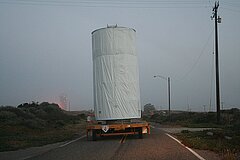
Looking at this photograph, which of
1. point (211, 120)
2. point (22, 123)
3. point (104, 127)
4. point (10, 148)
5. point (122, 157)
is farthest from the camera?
point (211, 120)

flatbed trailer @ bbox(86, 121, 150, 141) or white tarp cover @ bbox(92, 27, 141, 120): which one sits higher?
white tarp cover @ bbox(92, 27, 141, 120)

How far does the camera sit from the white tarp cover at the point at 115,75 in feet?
63.4

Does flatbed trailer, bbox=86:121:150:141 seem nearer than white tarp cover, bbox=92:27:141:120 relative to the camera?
Yes

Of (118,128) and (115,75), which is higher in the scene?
(115,75)

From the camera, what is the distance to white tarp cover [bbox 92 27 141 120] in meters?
19.3

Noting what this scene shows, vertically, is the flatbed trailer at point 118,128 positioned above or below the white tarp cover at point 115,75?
below

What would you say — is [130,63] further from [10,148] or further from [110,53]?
[10,148]

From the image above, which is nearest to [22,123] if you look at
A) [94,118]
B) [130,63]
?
[94,118]

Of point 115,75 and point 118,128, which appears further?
point 115,75

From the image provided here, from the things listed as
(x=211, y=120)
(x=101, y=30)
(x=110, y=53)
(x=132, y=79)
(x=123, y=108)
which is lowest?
(x=211, y=120)

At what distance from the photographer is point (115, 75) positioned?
63.2 feet

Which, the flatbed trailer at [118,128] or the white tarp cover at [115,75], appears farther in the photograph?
the white tarp cover at [115,75]

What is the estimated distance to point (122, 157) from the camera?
1189cm

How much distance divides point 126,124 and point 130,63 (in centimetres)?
338
